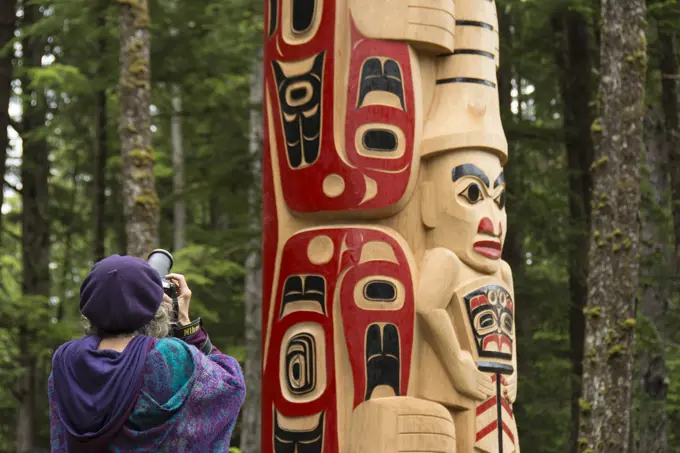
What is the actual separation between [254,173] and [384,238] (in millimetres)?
8921

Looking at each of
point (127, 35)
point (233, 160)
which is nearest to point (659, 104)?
point (233, 160)

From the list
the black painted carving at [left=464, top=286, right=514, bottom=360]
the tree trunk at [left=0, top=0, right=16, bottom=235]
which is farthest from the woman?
the tree trunk at [left=0, top=0, right=16, bottom=235]

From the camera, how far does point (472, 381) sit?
6484 millimetres

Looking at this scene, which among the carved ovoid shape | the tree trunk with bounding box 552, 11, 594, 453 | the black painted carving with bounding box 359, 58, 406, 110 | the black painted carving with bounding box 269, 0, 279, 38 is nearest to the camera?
the carved ovoid shape

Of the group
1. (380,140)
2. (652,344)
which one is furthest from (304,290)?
(652,344)

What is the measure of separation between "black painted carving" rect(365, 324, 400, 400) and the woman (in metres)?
2.54

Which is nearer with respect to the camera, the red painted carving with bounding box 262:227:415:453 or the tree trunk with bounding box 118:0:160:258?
the red painted carving with bounding box 262:227:415:453

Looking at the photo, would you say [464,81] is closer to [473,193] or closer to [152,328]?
[473,193]

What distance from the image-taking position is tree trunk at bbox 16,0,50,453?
1692cm

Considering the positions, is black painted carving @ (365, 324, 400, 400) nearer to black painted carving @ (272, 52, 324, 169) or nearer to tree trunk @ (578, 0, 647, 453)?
black painted carving @ (272, 52, 324, 169)

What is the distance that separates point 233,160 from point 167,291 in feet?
34.3

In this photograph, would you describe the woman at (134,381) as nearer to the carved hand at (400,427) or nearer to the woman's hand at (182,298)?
the woman's hand at (182,298)

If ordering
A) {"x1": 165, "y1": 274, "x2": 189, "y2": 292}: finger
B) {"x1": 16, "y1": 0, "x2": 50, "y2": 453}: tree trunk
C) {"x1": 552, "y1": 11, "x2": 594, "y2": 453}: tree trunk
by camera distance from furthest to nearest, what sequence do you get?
{"x1": 16, "y1": 0, "x2": 50, "y2": 453}: tree trunk → {"x1": 552, "y1": 11, "x2": 594, "y2": 453}: tree trunk → {"x1": 165, "y1": 274, "x2": 189, "y2": 292}: finger

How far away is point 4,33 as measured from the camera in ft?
54.5
